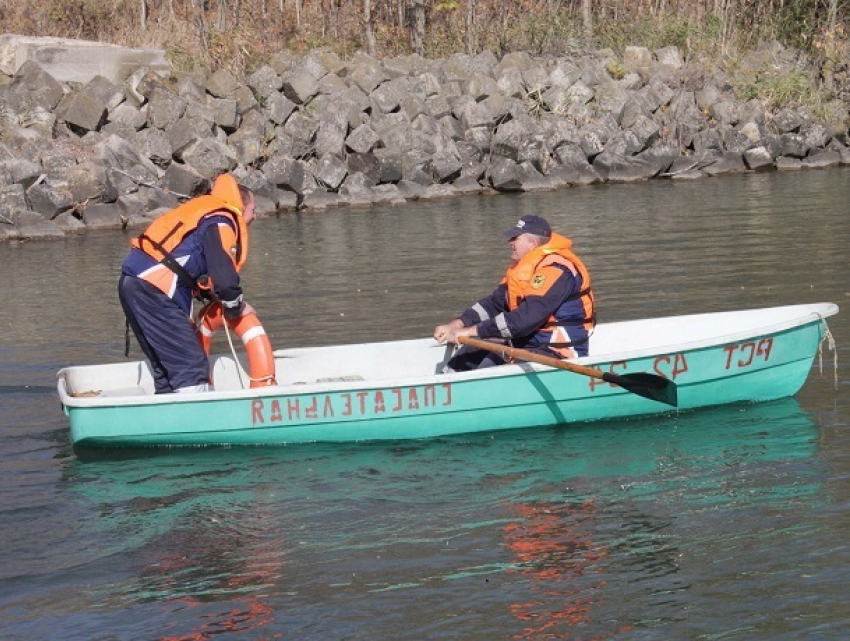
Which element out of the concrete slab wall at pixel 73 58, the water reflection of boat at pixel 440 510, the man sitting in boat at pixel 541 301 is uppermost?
the concrete slab wall at pixel 73 58

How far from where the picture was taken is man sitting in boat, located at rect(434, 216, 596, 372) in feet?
27.3

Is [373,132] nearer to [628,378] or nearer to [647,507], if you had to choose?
[628,378]

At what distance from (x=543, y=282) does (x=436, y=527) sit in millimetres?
2195

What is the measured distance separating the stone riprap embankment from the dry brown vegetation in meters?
1.09

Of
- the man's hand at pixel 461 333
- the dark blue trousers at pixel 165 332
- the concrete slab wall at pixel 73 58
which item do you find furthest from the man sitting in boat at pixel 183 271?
the concrete slab wall at pixel 73 58

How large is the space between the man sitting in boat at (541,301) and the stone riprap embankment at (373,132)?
43.0 ft

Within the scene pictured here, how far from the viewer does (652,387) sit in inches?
323

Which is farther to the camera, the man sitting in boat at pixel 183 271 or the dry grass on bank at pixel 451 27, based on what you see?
the dry grass on bank at pixel 451 27

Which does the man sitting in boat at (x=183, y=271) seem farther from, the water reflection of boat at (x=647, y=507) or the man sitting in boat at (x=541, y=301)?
the water reflection of boat at (x=647, y=507)

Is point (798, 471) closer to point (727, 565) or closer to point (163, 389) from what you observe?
point (727, 565)

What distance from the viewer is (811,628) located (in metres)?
5.30

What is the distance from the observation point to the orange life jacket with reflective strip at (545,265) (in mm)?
8352

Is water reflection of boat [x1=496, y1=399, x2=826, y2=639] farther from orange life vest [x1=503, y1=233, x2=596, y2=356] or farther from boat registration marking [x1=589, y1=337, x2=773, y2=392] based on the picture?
orange life vest [x1=503, y1=233, x2=596, y2=356]

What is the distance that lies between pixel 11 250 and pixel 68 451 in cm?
1122
